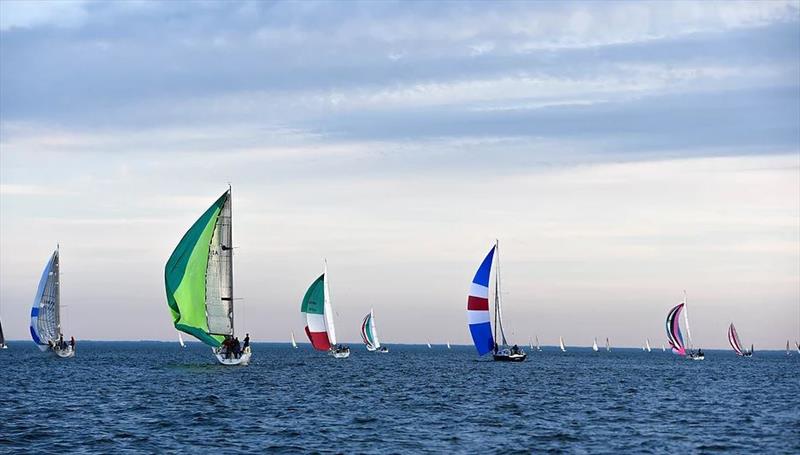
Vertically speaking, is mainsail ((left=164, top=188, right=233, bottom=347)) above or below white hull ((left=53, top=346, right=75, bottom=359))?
above

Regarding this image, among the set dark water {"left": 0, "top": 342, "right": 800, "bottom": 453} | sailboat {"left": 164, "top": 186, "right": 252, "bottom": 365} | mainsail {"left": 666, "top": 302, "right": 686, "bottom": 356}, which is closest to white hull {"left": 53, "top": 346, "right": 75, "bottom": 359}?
dark water {"left": 0, "top": 342, "right": 800, "bottom": 453}

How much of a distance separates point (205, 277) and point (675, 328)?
110285mm

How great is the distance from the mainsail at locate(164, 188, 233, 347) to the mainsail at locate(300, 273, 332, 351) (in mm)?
53985

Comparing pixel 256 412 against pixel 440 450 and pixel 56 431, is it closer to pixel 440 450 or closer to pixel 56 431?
pixel 56 431

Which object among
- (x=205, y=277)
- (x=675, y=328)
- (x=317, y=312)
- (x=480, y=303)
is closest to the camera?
(x=205, y=277)

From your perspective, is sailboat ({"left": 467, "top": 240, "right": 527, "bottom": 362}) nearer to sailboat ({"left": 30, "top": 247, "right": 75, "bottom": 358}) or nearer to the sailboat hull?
the sailboat hull

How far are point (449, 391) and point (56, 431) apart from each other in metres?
31.0

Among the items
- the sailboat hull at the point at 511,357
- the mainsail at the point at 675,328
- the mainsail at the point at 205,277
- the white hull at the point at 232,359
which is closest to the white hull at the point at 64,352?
the white hull at the point at 232,359

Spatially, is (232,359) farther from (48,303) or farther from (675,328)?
(675,328)

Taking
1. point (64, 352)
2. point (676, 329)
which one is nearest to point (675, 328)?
point (676, 329)

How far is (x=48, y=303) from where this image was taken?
12675cm

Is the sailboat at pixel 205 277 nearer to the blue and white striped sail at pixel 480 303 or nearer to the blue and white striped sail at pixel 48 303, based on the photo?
the blue and white striped sail at pixel 480 303

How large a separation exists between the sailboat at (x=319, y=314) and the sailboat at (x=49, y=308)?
1198 inches

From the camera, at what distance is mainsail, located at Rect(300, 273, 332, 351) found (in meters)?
133
